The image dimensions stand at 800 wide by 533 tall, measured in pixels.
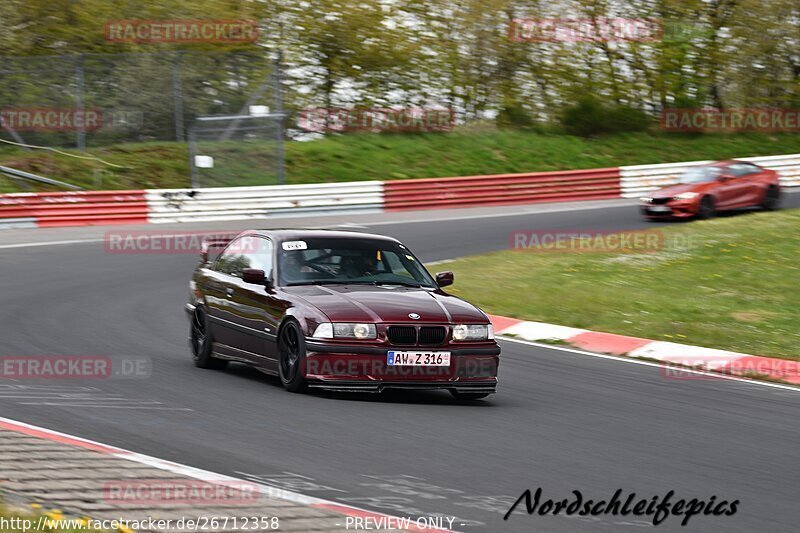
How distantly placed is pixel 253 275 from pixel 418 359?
67.4 inches

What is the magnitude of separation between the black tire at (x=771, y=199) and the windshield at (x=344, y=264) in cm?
1871

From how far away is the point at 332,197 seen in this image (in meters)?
29.2

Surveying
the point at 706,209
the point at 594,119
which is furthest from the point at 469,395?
the point at 594,119

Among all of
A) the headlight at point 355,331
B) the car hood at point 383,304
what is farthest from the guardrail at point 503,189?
the headlight at point 355,331

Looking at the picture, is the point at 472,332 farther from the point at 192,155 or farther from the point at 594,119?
the point at 594,119

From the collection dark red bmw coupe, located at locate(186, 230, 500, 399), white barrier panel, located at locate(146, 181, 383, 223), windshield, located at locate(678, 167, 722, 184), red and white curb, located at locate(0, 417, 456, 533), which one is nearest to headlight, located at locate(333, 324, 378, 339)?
dark red bmw coupe, located at locate(186, 230, 500, 399)

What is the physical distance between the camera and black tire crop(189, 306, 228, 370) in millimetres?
11305

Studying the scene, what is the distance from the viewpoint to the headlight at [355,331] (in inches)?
366

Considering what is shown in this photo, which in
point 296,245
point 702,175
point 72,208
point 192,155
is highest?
point 296,245

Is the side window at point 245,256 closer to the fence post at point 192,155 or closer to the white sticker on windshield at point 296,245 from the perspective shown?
the white sticker on windshield at point 296,245

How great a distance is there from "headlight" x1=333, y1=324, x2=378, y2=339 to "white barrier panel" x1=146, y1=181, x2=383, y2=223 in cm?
1814

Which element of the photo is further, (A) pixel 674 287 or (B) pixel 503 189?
(B) pixel 503 189

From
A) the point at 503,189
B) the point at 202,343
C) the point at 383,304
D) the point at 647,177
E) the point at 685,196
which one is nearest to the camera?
the point at 383,304

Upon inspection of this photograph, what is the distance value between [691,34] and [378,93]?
11.5m
